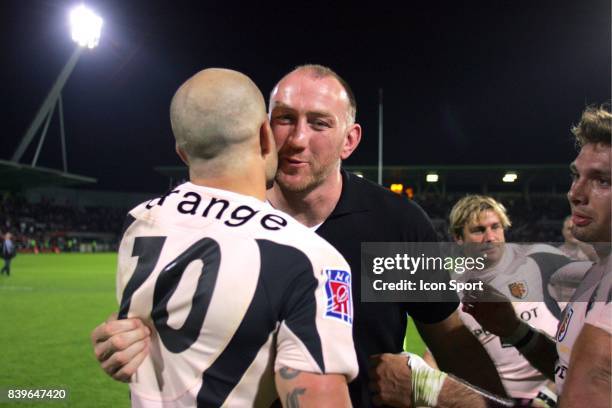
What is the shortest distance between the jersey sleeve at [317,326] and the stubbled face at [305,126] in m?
1.12

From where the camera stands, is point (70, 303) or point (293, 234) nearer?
point (293, 234)

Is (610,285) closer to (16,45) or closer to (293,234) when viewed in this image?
(293,234)

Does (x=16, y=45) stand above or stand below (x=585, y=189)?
above

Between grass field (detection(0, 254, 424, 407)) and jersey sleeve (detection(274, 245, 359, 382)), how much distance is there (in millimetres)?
4908

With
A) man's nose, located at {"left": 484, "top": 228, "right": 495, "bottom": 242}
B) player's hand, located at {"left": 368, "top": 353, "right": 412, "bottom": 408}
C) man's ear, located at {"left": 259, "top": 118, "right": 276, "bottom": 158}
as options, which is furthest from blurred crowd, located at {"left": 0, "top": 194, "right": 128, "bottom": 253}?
man's ear, located at {"left": 259, "top": 118, "right": 276, "bottom": 158}

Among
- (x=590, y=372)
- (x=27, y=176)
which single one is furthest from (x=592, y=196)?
(x=27, y=176)

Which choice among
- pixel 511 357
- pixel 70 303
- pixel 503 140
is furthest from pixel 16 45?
pixel 511 357

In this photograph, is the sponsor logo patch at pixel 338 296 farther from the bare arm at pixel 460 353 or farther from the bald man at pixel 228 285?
the bare arm at pixel 460 353

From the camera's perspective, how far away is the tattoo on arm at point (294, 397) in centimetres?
145

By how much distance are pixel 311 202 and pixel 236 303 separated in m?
1.23

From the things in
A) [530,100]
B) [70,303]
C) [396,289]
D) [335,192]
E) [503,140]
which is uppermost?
[530,100]

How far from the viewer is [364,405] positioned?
242 cm

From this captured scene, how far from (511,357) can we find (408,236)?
2.25 meters

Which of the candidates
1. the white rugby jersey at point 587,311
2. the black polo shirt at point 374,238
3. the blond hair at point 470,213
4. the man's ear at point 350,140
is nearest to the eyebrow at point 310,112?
the man's ear at point 350,140
